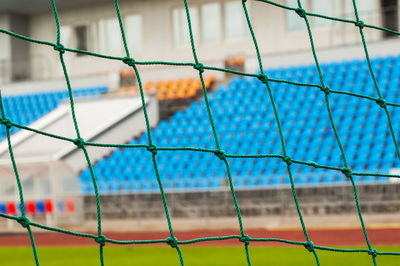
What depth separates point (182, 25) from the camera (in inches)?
871

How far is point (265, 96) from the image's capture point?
16.9 m

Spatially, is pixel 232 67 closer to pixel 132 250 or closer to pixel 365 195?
pixel 365 195

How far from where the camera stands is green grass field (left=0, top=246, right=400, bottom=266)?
798cm

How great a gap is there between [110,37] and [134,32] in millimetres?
807

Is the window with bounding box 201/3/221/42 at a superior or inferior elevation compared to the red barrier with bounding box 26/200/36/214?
superior

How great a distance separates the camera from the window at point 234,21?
2106 centimetres

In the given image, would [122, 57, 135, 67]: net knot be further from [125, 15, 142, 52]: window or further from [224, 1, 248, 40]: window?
[125, 15, 142, 52]: window

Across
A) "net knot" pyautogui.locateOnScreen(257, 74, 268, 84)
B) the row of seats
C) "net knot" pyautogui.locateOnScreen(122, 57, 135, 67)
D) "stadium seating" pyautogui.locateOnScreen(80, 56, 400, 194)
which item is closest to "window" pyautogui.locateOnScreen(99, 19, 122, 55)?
the row of seats

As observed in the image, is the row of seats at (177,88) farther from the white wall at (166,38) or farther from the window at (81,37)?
the window at (81,37)

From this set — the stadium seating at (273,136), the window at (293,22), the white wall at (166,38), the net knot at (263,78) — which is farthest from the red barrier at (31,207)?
the net knot at (263,78)

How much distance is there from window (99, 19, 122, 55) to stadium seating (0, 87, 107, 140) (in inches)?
86.7

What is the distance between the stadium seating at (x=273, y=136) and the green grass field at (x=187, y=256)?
10.2 ft

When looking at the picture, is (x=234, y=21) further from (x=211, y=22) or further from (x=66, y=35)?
(x=66, y=35)

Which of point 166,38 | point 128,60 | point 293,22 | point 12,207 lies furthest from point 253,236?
point 166,38
